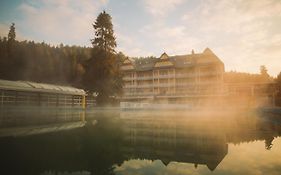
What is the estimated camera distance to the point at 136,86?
235 ft

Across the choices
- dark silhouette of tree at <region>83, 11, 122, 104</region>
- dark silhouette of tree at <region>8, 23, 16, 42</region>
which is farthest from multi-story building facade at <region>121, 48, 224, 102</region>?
dark silhouette of tree at <region>8, 23, 16, 42</region>

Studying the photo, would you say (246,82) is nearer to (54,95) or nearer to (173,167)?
(54,95)

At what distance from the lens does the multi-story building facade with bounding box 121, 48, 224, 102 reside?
202ft

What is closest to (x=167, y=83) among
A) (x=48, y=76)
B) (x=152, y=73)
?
(x=152, y=73)

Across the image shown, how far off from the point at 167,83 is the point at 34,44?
2250 inches

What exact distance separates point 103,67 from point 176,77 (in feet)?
115

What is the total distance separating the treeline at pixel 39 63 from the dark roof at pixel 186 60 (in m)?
20.2

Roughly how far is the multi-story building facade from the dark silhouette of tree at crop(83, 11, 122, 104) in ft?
81.1

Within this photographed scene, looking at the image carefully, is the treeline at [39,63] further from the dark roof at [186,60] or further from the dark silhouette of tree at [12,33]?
the dark roof at [186,60]

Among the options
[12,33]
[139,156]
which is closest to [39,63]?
[12,33]

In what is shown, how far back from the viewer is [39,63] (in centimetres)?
8038

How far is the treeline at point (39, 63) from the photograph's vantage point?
234 ft

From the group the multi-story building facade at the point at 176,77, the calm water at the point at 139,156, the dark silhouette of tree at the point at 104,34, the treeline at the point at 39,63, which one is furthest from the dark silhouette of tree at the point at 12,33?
the calm water at the point at 139,156

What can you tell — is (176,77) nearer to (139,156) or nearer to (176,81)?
(176,81)
